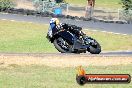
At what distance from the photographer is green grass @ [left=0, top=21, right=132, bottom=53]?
2694 centimetres

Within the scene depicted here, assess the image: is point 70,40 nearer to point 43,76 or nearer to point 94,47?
point 94,47

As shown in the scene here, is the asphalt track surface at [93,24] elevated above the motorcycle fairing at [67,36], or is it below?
below

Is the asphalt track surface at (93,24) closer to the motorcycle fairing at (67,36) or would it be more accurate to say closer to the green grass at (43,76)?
the motorcycle fairing at (67,36)

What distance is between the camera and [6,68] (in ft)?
56.1

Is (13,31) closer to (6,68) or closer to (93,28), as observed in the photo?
(93,28)

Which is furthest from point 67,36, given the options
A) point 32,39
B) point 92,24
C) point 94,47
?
point 92,24

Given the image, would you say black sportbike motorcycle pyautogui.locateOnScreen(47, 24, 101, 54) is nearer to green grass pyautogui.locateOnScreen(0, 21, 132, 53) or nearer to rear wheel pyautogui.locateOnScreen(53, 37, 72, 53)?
rear wheel pyautogui.locateOnScreen(53, 37, 72, 53)

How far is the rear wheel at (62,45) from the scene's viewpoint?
56.9ft

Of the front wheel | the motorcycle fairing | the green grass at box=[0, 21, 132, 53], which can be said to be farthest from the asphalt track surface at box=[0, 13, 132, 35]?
the motorcycle fairing

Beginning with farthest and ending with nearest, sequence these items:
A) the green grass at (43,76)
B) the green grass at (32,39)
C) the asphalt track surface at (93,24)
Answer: the asphalt track surface at (93,24)
the green grass at (32,39)
the green grass at (43,76)

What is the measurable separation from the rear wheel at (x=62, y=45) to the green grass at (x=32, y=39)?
316 inches

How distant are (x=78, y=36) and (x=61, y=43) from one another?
0.87m

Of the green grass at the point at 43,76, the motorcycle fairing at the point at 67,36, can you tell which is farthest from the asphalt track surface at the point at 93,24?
the green grass at the point at 43,76

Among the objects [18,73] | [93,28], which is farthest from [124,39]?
[18,73]
